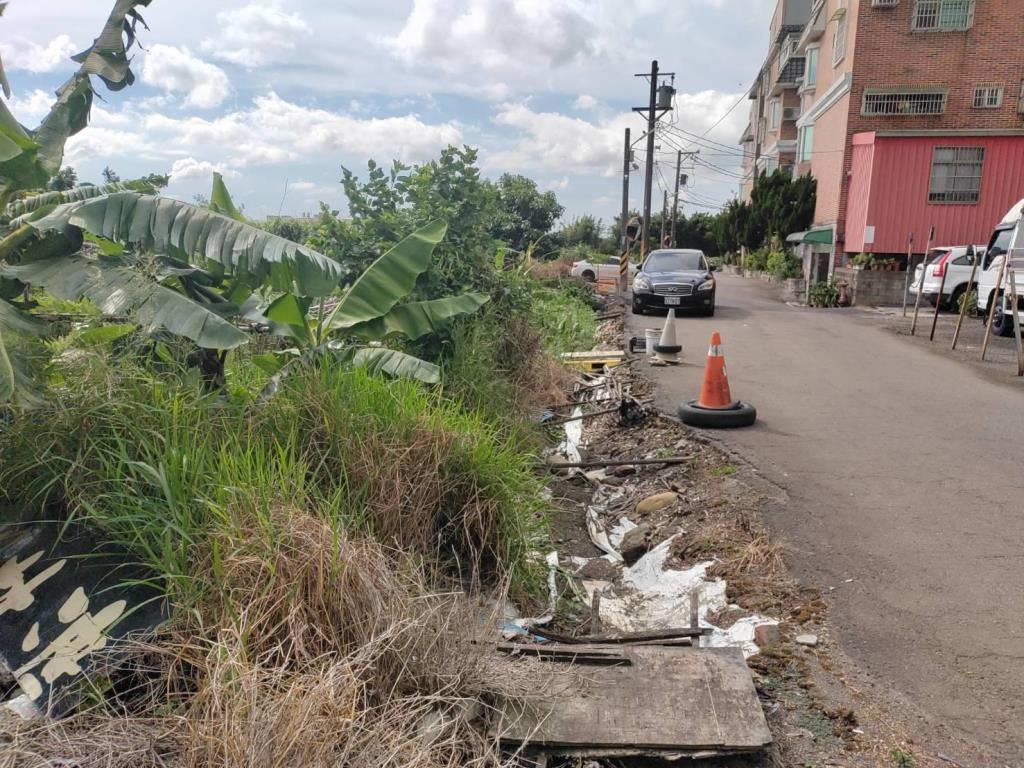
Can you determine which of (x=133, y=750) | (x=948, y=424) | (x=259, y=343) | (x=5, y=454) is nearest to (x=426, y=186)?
(x=259, y=343)

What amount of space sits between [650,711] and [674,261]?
59.5ft

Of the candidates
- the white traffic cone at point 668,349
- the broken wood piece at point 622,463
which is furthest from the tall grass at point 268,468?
the white traffic cone at point 668,349

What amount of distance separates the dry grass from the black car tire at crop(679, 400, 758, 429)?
491 centimetres

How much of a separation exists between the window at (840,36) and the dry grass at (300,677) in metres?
28.5

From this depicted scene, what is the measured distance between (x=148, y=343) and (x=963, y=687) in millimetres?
4805

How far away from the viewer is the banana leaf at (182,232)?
4.56 meters

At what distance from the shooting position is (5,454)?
12.3ft

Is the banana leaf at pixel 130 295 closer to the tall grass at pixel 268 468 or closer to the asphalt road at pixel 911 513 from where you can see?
the tall grass at pixel 268 468

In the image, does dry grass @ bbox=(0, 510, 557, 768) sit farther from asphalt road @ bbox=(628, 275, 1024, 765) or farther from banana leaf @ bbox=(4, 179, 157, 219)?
banana leaf @ bbox=(4, 179, 157, 219)

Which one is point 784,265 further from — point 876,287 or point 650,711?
point 650,711

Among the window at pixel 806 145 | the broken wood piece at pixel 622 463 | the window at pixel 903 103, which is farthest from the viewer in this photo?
the window at pixel 806 145

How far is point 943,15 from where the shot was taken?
77.8ft

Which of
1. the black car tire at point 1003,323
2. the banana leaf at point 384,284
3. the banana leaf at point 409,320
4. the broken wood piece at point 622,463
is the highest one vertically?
the banana leaf at point 384,284

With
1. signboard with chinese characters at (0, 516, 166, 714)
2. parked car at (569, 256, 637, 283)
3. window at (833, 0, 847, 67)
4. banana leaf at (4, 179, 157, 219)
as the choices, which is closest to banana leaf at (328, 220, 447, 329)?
banana leaf at (4, 179, 157, 219)
